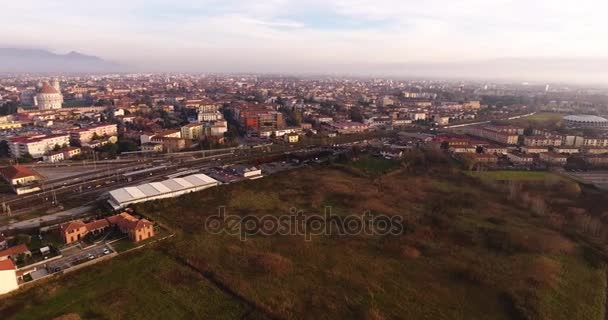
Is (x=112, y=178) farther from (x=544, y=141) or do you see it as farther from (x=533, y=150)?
(x=544, y=141)

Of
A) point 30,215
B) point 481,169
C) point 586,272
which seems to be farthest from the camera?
point 481,169

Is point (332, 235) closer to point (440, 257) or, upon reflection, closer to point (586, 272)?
point (440, 257)

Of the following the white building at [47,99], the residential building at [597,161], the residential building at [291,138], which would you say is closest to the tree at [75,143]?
the residential building at [291,138]

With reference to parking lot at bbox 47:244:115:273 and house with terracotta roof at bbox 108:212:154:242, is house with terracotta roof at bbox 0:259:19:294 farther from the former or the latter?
house with terracotta roof at bbox 108:212:154:242

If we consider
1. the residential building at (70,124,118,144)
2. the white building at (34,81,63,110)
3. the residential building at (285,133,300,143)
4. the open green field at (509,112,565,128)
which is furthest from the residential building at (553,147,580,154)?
the white building at (34,81,63,110)

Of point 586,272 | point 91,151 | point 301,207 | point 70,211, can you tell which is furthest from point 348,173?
point 91,151

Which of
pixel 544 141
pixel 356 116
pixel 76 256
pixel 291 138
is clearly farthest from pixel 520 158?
pixel 76 256
